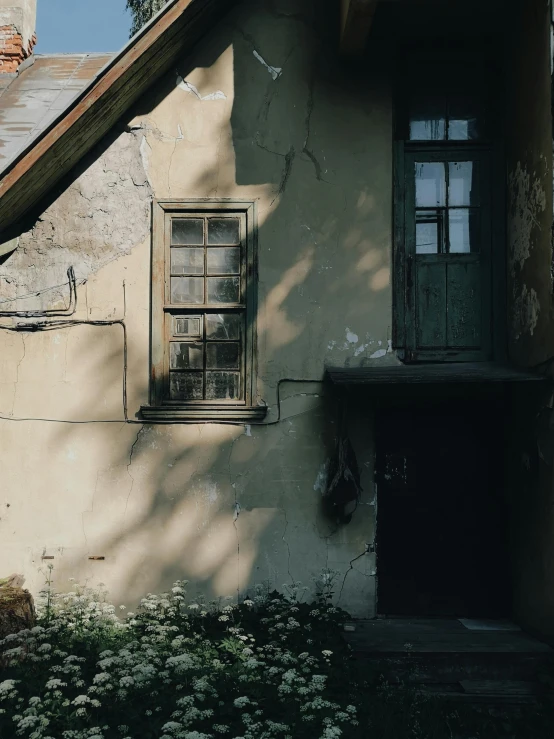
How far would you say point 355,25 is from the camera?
243 inches

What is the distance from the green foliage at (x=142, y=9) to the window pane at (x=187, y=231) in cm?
897

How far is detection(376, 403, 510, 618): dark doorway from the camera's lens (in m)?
6.56

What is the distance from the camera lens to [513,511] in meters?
6.47

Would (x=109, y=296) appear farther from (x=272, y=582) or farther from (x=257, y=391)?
(x=272, y=582)

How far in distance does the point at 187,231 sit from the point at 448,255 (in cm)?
244

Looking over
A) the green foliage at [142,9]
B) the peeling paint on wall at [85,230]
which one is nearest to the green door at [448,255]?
the peeling paint on wall at [85,230]

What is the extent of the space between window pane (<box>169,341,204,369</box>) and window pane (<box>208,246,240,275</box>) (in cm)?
72

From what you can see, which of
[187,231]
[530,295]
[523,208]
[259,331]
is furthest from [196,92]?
[530,295]

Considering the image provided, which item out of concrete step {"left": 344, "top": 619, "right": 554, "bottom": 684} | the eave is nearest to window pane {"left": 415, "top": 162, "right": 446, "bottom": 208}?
the eave

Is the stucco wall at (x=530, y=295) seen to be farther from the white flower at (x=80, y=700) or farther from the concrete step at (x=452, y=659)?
the white flower at (x=80, y=700)

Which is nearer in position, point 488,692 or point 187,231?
point 488,692

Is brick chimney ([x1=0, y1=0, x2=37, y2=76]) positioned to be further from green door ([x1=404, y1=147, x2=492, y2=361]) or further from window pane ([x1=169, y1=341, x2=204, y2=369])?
green door ([x1=404, y1=147, x2=492, y2=361])

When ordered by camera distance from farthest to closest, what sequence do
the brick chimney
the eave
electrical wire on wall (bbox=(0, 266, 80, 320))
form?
1. the brick chimney
2. electrical wire on wall (bbox=(0, 266, 80, 320))
3. the eave

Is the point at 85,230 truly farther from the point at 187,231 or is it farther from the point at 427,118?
the point at 427,118
